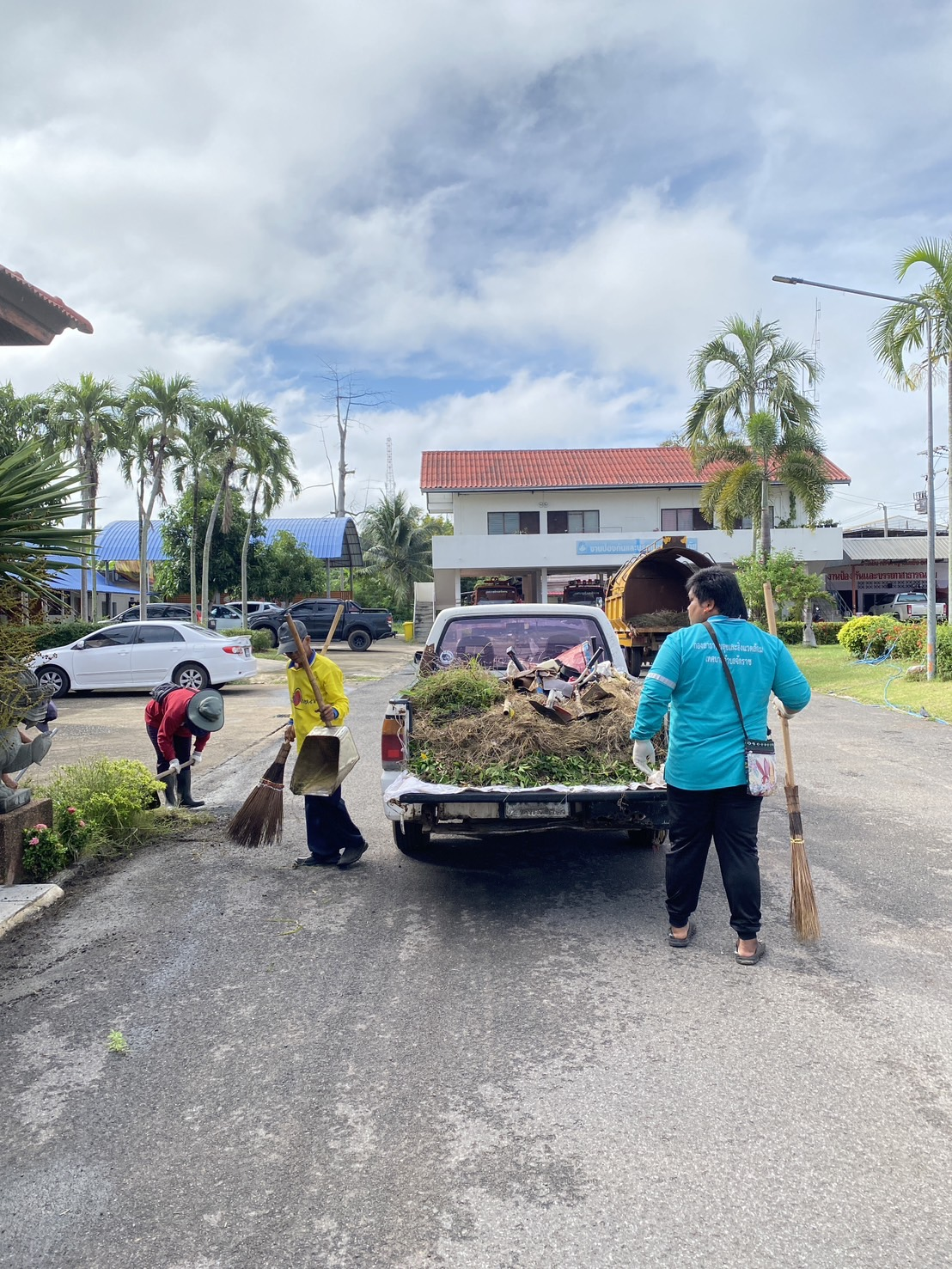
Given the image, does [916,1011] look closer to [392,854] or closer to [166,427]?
[392,854]

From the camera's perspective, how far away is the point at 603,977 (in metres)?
4.23

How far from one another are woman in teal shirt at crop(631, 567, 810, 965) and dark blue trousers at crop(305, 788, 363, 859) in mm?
2394

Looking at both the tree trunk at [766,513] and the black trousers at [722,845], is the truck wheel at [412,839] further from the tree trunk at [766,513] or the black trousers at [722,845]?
the tree trunk at [766,513]

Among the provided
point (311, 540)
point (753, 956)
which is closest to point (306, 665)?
point (753, 956)

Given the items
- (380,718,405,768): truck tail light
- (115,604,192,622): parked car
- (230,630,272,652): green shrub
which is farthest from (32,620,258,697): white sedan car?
(115,604,192,622): parked car

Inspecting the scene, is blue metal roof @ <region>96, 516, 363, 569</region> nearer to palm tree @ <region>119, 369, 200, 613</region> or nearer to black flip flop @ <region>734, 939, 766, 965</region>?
palm tree @ <region>119, 369, 200, 613</region>

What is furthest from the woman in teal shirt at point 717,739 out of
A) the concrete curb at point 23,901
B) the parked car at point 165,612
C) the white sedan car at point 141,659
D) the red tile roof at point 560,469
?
the red tile roof at point 560,469

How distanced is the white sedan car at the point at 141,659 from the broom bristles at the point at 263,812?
11448mm

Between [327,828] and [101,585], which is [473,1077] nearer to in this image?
[327,828]

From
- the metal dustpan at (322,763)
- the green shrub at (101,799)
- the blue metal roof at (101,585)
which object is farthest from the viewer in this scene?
the blue metal roof at (101,585)

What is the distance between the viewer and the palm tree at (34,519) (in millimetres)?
4953

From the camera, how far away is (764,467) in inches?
980

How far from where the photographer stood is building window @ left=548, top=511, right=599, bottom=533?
3859cm

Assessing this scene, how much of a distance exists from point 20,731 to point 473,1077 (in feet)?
12.2
